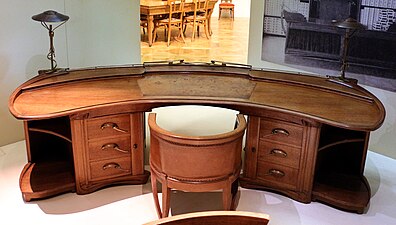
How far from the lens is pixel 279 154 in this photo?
3074 millimetres

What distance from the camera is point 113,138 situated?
3082 mm

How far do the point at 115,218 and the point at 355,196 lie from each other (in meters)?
1.64

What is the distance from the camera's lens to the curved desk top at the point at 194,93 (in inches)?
110

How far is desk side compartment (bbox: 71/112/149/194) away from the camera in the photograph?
2986 mm

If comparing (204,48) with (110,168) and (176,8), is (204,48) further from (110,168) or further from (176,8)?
(110,168)

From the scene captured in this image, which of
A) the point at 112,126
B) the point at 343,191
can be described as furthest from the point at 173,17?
the point at 343,191

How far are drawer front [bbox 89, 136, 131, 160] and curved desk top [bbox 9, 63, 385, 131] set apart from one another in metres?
0.23

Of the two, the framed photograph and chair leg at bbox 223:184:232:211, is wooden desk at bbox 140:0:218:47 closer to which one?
the framed photograph

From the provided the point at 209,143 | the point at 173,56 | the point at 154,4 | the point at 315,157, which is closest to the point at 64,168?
the point at 209,143

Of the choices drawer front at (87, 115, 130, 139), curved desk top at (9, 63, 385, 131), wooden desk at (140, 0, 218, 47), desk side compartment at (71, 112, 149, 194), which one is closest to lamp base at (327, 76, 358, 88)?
curved desk top at (9, 63, 385, 131)

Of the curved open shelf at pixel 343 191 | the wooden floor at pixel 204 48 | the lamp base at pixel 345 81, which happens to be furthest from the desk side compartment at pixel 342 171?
the wooden floor at pixel 204 48

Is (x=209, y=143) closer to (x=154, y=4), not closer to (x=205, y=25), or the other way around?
(x=154, y=4)

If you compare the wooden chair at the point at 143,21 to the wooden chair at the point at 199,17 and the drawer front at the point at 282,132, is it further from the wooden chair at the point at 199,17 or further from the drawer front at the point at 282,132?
the drawer front at the point at 282,132

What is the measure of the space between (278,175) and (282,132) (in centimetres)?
33
